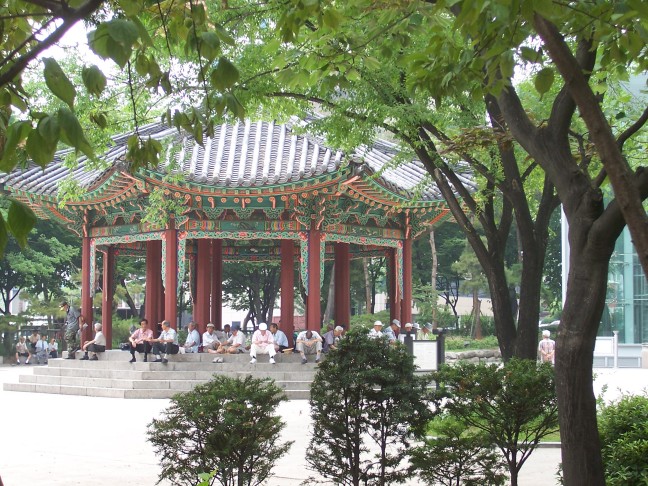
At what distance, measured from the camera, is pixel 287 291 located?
21.8 meters

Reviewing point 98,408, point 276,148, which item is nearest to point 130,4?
point 98,408

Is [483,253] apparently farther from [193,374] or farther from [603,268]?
[193,374]

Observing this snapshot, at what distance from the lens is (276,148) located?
21875mm

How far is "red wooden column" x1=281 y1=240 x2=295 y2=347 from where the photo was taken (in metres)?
21.8

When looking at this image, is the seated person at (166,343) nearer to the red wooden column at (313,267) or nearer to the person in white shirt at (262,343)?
the person in white shirt at (262,343)

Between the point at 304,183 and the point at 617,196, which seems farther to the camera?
the point at 304,183

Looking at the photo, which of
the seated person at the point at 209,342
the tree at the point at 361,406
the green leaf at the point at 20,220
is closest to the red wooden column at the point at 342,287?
the seated person at the point at 209,342

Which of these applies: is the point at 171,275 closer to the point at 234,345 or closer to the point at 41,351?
the point at 234,345

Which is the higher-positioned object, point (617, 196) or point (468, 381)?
point (617, 196)

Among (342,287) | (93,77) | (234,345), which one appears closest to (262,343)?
(234,345)

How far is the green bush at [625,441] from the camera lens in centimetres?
601

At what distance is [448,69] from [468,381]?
2841mm

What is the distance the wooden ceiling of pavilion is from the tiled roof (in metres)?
0.03

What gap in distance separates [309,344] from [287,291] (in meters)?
1.87
